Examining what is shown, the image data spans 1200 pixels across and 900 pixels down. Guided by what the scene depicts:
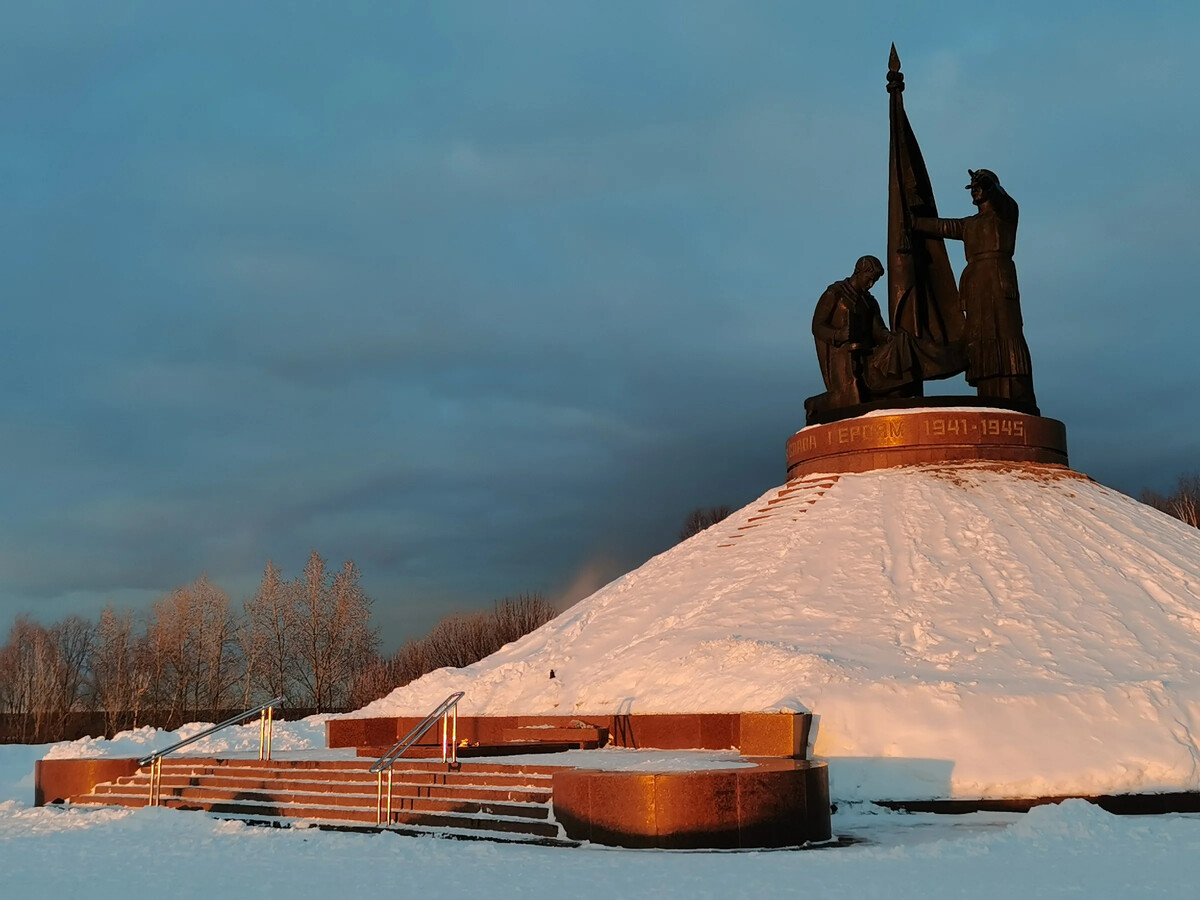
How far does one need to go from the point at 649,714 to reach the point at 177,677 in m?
33.3

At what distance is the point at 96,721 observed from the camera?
4219 cm

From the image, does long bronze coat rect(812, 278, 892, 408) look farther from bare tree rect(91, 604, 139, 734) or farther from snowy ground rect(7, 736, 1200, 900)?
bare tree rect(91, 604, 139, 734)

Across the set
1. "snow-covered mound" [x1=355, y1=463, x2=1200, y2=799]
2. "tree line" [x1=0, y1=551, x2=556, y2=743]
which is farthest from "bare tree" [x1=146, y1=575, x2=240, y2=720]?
"snow-covered mound" [x1=355, y1=463, x2=1200, y2=799]

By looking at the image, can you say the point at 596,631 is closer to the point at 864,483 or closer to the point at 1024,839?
the point at 864,483

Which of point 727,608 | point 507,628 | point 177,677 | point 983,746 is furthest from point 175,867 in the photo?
point 177,677

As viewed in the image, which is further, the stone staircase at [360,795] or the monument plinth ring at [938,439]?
the monument plinth ring at [938,439]

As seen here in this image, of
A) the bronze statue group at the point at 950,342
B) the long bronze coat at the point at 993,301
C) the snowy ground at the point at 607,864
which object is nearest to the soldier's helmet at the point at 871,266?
the bronze statue group at the point at 950,342

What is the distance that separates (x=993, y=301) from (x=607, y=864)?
536 inches

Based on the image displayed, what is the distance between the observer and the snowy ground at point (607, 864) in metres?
7.54

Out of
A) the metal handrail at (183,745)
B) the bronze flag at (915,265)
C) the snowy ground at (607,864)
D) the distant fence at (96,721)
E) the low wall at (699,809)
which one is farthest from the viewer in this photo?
the distant fence at (96,721)

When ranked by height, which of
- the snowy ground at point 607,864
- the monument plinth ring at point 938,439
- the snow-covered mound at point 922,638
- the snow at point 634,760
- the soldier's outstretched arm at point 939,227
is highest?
the soldier's outstretched arm at point 939,227

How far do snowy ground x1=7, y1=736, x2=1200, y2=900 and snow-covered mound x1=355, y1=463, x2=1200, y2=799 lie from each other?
114 cm

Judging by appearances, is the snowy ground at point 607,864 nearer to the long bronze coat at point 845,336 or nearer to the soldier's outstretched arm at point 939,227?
the long bronze coat at point 845,336

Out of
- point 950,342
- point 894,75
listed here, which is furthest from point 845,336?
point 894,75
